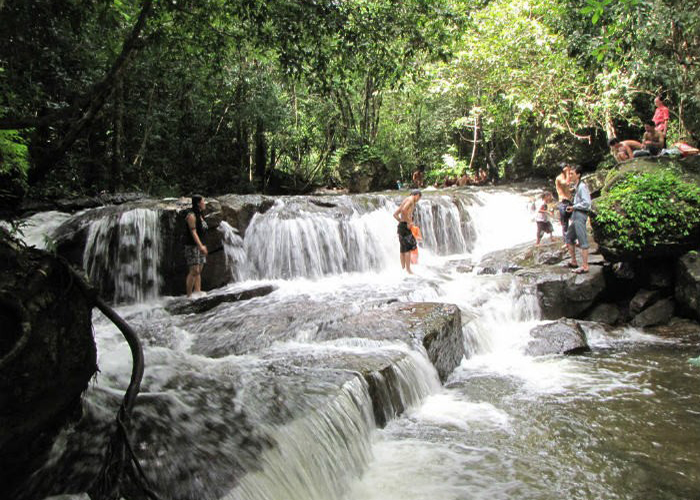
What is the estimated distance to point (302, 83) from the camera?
55.7ft

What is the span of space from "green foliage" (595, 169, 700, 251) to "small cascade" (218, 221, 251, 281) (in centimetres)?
776

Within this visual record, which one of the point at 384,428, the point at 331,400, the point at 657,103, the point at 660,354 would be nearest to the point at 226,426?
the point at 331,400

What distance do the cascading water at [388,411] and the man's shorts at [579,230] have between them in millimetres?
1545

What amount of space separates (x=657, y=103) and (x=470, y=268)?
6.13 meters

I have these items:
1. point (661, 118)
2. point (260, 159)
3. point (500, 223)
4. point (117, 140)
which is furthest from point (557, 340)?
point (260, 159)

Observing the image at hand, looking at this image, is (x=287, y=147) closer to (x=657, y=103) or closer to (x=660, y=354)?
(x=657, y=103)

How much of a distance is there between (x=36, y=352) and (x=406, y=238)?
→ 784cm

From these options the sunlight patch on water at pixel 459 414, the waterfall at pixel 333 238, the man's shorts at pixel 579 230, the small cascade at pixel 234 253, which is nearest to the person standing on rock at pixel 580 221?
the man's shorts at pixel 579 230

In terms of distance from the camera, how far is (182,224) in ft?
32.0

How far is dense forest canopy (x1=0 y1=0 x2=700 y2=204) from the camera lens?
5652 millimetres

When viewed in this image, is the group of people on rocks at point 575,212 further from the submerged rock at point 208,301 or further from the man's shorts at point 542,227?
the submerged rock at point 208,301

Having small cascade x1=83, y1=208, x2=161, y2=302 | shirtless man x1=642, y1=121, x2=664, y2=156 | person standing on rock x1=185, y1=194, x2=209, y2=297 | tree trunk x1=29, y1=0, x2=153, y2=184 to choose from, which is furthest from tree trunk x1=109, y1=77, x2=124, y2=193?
shirtless man x1=642, y1=121, x2=664, y2=156

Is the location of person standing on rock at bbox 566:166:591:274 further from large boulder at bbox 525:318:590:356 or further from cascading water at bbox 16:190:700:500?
large boulder at bbox 525:318:590:356

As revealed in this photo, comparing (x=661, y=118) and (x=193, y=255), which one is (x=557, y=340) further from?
(x=661, y=118)
